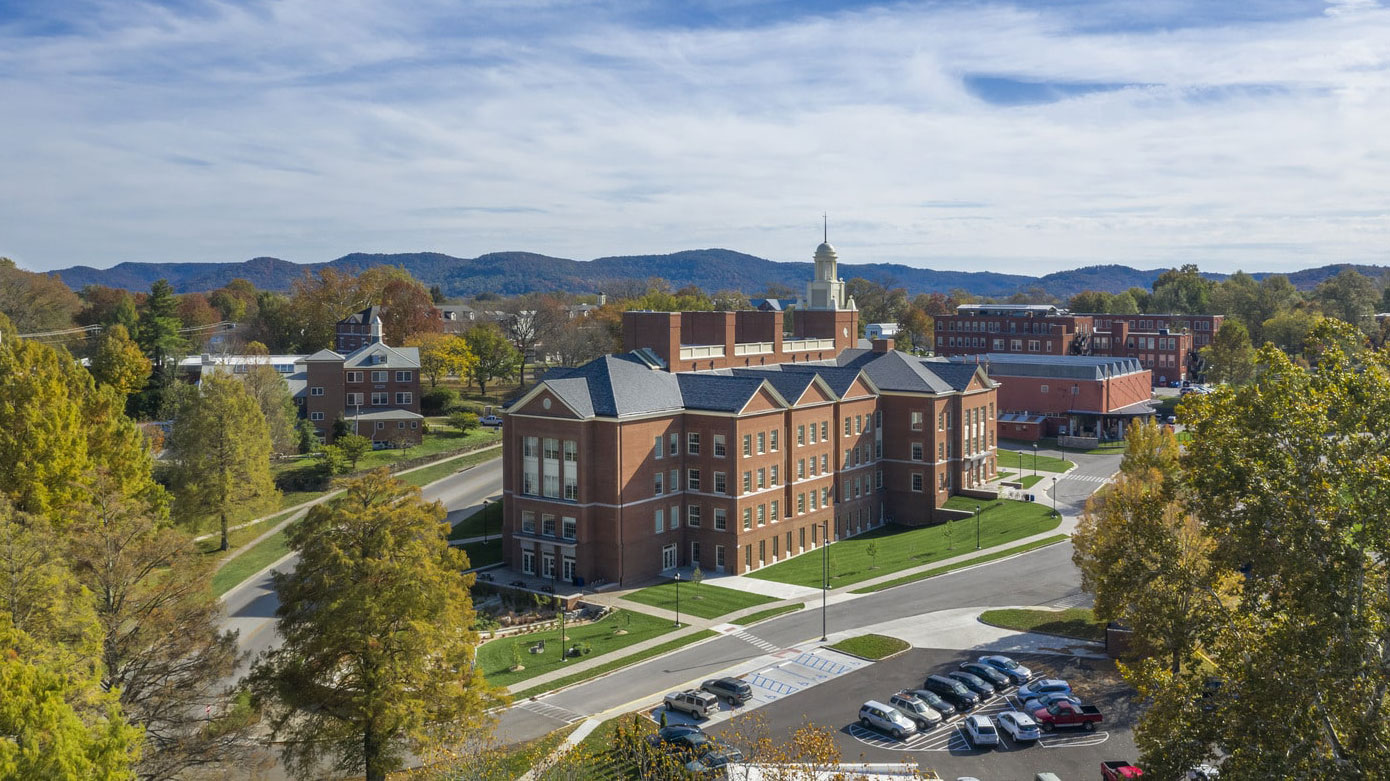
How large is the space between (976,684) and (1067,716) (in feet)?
16.6

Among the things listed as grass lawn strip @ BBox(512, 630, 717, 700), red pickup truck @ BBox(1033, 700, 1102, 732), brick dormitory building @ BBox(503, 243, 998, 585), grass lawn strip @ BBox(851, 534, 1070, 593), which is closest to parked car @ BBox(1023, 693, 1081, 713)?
red pickup truck @ BBox(1033, 700, 1102, 732)

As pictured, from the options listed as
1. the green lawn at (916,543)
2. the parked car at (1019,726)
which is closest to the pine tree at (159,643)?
the parked car at (1019,726)

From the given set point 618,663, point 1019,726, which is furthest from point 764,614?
point 1019,726

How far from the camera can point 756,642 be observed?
53000mm

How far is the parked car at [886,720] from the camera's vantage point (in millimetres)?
40844

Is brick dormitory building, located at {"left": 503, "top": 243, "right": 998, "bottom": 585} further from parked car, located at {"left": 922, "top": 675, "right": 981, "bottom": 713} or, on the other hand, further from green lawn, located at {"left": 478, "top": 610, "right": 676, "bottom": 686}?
parked car, located at {"left": 922, "top": 675, "right": 981, "bottom": 713}

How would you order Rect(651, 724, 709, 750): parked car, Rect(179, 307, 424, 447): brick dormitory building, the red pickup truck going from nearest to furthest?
Rect(651, 724, 709, 750): parked car < the red pickup truck < Rect(179, 307, 424, 447): brick dormitory building

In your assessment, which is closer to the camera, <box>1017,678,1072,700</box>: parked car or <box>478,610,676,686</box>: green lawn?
<box>1017,678,1072,700</box>: parked car

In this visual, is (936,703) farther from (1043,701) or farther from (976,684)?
(1043,701)

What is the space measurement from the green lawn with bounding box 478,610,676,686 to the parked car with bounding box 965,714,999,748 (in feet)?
62.9

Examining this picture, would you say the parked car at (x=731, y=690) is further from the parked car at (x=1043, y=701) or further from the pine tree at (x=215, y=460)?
the pine tree at (x=215, y=460)

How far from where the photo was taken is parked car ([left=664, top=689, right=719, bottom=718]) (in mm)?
42656

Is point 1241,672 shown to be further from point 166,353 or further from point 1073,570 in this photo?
point 166,353

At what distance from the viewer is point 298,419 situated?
101 m
